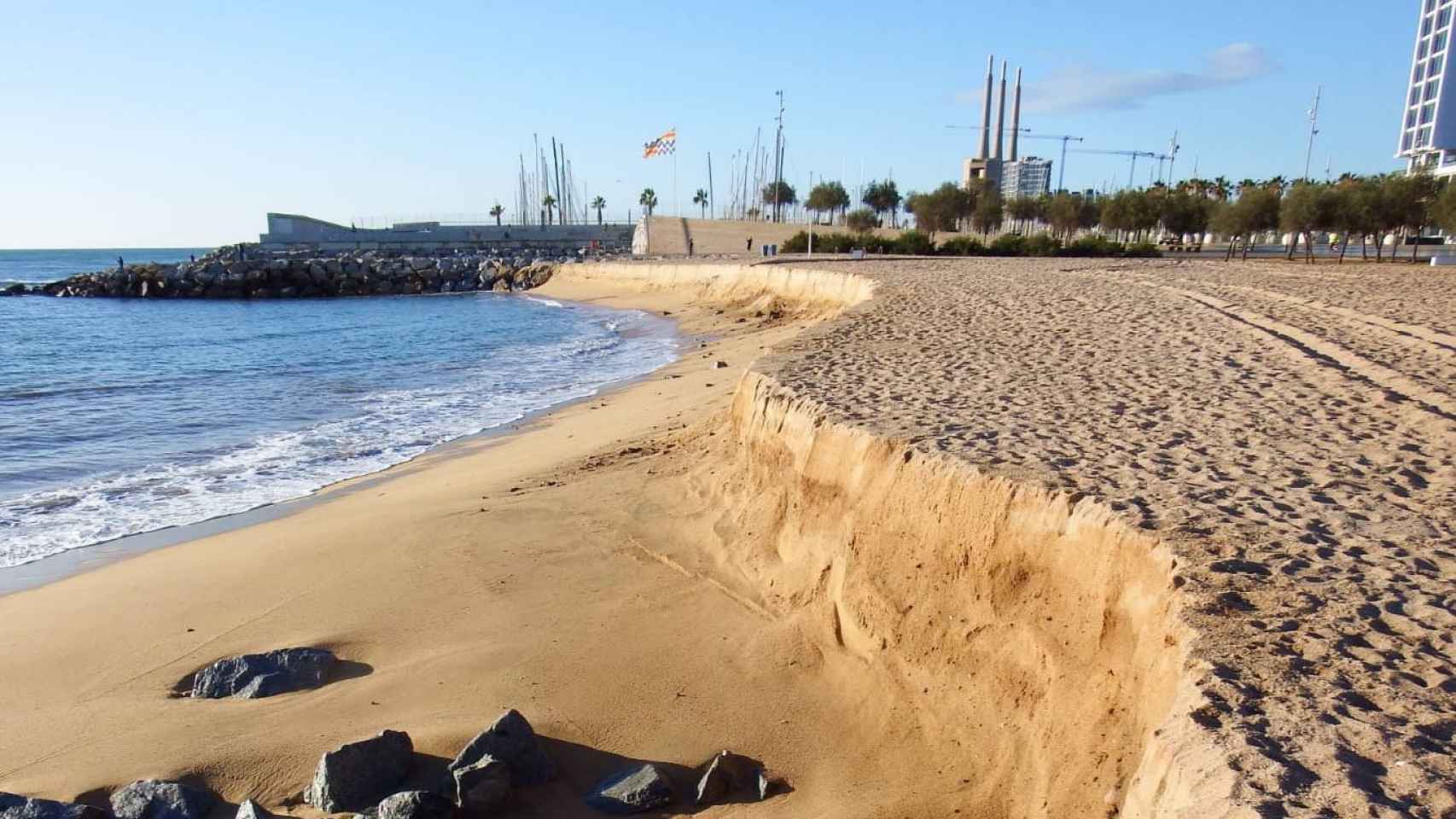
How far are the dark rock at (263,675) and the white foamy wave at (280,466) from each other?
3.80 meters

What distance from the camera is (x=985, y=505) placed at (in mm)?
5020

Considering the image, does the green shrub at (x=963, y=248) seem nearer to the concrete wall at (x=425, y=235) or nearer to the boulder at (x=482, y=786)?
the boulder at (x=482, y=786)

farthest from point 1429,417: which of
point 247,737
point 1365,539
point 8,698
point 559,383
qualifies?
point 559,383

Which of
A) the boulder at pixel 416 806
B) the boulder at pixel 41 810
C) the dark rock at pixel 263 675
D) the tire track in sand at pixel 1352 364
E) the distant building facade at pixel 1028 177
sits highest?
the distant building facade at pixel 1028 177

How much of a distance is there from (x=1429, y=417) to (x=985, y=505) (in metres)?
4.65

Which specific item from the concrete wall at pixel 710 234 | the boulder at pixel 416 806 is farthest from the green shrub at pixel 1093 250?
the boulder at pixel 416 806

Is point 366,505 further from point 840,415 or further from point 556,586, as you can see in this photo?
point 840,415

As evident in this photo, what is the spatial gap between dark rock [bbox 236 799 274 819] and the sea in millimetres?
5459

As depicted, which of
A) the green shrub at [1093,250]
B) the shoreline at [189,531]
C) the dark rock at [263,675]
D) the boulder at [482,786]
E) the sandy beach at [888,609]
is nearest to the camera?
the sandy beach at [888,609]

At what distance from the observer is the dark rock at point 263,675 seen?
17.8ft

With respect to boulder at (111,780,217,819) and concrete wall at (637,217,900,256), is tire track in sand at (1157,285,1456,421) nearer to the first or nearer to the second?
boulder at (111,780,217,819)

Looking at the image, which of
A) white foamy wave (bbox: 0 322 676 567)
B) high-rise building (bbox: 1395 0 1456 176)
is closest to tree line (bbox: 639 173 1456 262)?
high-rise building (bbox: 1395 0 1456 176)

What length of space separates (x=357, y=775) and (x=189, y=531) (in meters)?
5.69

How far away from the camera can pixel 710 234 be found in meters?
76.4
